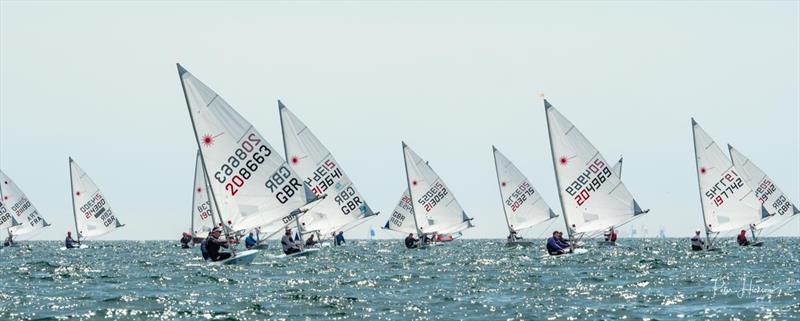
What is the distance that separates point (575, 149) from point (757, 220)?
17.4 meters

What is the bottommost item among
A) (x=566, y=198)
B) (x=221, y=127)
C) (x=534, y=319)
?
(x=534, y=319)

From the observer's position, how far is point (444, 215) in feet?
249

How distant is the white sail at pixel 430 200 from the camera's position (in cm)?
7400

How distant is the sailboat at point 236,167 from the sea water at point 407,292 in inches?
70.8

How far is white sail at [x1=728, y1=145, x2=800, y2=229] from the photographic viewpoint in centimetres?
7006

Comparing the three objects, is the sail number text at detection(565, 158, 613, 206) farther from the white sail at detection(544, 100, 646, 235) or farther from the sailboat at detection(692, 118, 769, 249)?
the sailboat at detection(692, 118, 769, 249)

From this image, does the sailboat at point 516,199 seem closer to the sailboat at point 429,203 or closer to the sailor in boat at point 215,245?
the sailboat at point 429,203

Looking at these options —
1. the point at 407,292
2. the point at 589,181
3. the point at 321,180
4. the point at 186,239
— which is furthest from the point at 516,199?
the point at 407,292

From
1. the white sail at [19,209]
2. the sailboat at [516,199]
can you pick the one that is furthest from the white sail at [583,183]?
the white sail at [19,209]

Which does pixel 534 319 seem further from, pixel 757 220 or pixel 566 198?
pixel 757 220

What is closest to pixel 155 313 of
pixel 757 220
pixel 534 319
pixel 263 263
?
pixel 534 319

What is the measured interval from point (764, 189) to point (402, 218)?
941 inches

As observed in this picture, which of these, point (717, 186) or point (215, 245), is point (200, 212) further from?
point (215, 245)

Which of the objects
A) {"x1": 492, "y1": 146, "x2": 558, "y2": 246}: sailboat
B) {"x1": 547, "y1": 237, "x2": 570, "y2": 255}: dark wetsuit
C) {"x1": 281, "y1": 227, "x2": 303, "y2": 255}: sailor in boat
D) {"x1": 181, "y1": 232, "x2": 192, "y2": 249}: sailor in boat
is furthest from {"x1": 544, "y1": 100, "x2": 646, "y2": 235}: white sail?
{"x1": 181, "y1": 232, "x2": 192, "y2": 249}: sailor in boat
